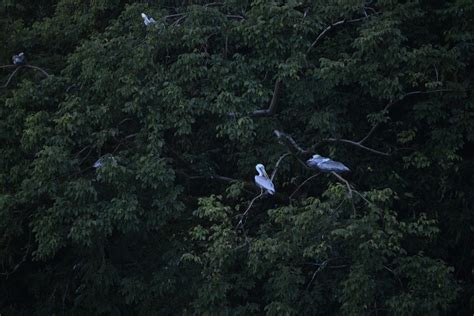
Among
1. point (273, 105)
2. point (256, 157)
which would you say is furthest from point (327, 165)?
point (256, 157)

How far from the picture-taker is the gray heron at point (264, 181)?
289 inches

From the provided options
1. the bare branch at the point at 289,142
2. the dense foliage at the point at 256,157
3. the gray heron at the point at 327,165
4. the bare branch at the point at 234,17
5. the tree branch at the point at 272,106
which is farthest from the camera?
the bare branch at the point at 234,17

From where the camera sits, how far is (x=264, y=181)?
7371 millimetres

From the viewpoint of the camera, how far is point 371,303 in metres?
7.00

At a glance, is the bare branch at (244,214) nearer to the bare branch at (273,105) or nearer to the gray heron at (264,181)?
the gray heron at (264,181)

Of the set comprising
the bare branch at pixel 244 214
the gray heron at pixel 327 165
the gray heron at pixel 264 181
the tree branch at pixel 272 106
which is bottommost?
the bare branch at pixel 244 214

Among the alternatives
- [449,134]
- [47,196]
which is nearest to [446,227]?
[449,134]

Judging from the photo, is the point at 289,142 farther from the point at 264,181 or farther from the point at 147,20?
the point at 147,20

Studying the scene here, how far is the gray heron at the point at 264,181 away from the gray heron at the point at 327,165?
1.51 feet

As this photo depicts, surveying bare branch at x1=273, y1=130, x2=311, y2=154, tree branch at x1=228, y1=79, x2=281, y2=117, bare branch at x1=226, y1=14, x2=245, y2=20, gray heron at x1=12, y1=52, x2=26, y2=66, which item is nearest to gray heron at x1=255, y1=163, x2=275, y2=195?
bare branch at x1=273, y1=130, x2=311, y2=154

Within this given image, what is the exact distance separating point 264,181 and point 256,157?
2.96ft

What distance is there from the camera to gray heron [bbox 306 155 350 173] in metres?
7.35

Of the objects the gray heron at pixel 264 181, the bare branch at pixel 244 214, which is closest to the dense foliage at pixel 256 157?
the bare branch at pixel 244 214

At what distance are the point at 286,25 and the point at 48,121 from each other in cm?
277
